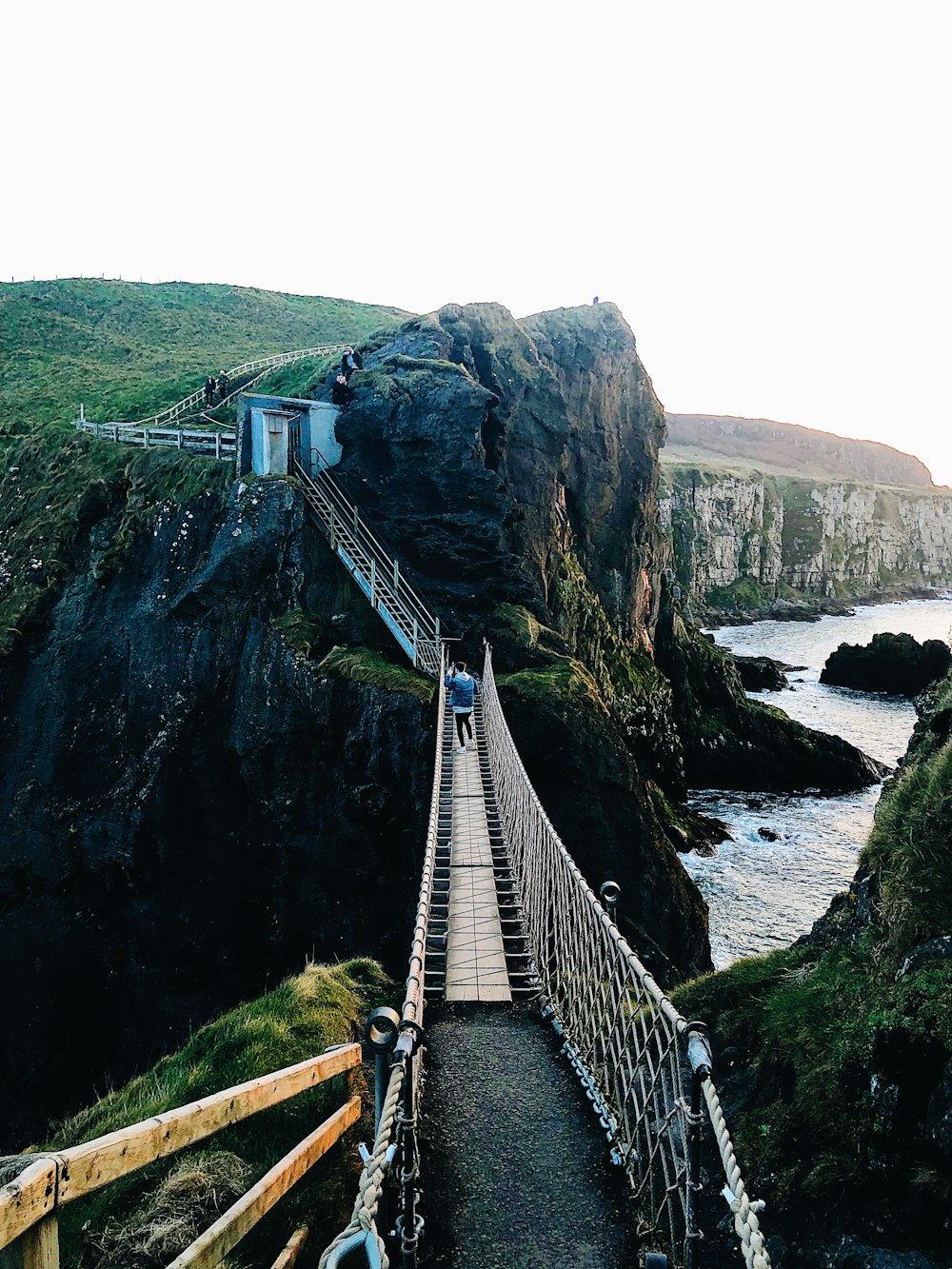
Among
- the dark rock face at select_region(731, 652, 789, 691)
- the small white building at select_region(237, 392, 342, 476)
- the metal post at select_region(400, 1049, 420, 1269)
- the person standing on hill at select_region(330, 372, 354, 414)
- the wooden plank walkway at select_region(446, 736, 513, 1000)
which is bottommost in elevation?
the dark rock face at select_region(731, 652, 789, 691)

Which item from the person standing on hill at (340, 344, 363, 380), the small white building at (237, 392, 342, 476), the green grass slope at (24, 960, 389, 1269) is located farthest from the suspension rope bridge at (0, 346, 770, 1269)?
the person standing on hill at (340, 344, 363, 380)

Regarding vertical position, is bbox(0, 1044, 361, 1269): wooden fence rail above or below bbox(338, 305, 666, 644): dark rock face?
below

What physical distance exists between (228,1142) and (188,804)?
1397cm

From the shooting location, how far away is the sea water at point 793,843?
2188 centimetres

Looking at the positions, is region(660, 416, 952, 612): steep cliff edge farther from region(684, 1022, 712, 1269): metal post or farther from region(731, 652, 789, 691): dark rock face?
region(684, 1022, 712, 1269): metal post

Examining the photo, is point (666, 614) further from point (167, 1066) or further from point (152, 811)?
point (167, 1066)

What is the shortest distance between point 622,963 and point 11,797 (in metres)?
18.3

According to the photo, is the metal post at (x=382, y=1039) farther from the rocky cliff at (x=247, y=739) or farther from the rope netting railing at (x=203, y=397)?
the rope netting railing at (x=203, y=397)

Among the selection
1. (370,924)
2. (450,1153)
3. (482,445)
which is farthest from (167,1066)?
(482,445)

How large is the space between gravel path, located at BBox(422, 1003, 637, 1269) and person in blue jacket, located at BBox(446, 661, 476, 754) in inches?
303

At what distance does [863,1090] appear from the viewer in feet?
15.1

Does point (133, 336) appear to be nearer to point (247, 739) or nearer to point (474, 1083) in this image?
point (247, 739)

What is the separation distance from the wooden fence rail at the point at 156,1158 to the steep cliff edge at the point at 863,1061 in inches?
86.4

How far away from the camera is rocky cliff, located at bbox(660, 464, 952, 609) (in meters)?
112
